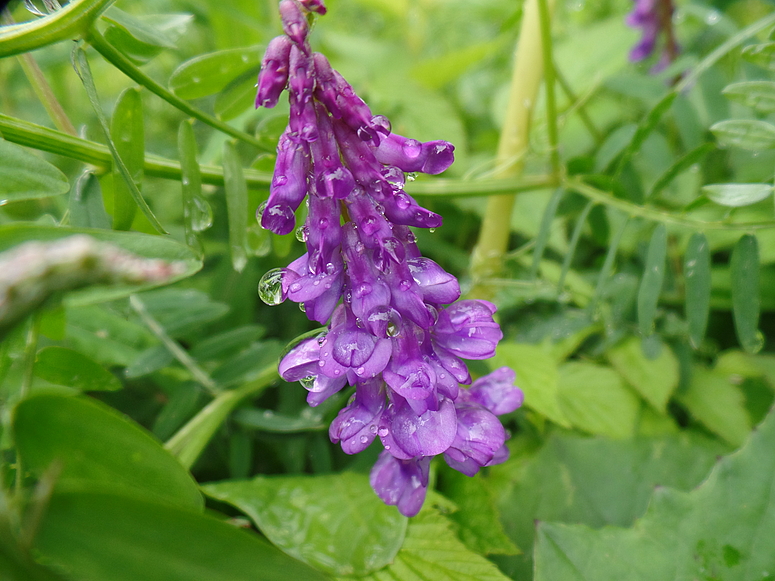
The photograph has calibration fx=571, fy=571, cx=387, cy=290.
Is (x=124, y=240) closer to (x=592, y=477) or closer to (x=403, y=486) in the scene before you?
(x=403, y=486)

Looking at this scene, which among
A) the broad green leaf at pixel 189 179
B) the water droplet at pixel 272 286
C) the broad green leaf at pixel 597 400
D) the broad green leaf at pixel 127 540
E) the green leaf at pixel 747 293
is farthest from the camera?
the broad green leaf at pixel 597 400

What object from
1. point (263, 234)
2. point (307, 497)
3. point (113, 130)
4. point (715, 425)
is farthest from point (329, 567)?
point (715, 425)

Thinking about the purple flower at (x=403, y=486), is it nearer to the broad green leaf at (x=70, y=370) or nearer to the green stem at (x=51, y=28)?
the broad green leaf at (x=70, y=370)

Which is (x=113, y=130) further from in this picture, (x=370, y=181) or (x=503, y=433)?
(x=503, y=433)

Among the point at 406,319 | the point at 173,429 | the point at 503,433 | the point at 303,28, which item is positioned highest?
the point at 303,28

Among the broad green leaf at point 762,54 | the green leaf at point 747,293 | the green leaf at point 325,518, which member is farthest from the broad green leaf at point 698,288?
the green leaf at point 325,518

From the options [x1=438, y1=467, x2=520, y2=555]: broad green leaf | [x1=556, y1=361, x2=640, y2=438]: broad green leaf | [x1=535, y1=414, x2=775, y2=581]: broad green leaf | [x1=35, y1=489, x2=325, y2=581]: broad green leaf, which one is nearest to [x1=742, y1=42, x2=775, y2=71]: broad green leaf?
[x1=535, y1=414, x2=775, y2=581]: broad green leaf

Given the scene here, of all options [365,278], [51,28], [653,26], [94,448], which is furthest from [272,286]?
[653,26]
